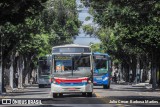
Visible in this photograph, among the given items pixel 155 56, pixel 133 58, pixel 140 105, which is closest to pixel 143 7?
pixel 140 105

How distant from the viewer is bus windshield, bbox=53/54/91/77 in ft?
111

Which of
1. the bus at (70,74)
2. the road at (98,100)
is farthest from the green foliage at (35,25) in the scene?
the road at (98,100)

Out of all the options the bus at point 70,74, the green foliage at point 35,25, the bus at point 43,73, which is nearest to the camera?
the green foliage at point 35,25

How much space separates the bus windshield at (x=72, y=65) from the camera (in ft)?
111

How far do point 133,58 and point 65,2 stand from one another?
2066 centimetres


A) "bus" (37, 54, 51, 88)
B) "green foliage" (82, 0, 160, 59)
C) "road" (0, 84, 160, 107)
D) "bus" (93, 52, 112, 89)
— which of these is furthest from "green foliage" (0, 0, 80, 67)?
"bus" (93, 52, 112, 89)

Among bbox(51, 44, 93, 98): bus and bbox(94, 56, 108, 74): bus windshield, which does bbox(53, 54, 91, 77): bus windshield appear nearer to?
bbox(51, 44, 93, 98): bus

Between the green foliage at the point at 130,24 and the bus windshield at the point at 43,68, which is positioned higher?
the green foliage at the point at 130,24

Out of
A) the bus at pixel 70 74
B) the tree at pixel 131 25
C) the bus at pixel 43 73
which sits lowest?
the bus at pixel 43 73

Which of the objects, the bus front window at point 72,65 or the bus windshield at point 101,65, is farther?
the bus windshield at point 101,65

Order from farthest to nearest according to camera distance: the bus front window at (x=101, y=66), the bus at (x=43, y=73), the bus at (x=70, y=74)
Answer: the bus at (x=43, y=73), the bus front window at (x=101, y=66), the bus at (x=70, y=74)

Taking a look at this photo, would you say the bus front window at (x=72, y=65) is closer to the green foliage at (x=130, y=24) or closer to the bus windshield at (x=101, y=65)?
the green foliage at (x=130, y=24)

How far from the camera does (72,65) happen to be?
33719mm

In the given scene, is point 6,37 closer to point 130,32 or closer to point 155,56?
point 130,32
